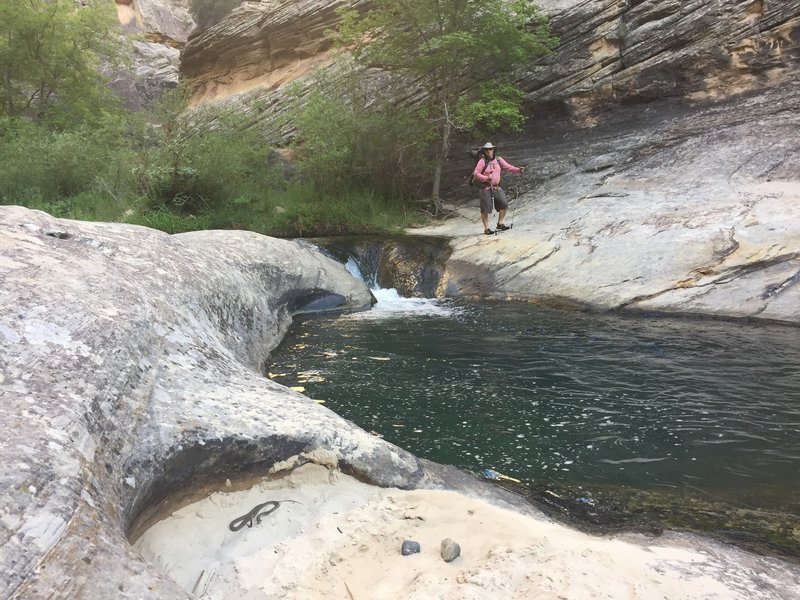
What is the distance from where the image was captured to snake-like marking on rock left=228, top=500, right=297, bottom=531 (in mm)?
2510

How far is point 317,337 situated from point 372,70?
12183mm

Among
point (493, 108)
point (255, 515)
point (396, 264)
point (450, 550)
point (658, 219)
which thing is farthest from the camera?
point (493, 108)

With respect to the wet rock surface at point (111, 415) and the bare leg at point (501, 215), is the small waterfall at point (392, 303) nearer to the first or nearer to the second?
the bare leg at point (501, 215)

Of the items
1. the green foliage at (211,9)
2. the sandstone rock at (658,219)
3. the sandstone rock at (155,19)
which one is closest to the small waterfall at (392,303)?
the sandstone rock at (658,219)

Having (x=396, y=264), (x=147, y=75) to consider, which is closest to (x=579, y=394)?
(x=396, y=264)

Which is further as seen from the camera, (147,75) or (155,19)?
(155,19)

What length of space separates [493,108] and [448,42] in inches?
77.2

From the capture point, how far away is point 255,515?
2.58 m

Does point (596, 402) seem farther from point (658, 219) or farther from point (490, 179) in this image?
point (490, 179)

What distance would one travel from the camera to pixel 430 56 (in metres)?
14.0

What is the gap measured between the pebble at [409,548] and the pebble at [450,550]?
0.12 m

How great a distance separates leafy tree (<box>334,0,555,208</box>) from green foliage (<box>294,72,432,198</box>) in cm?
79

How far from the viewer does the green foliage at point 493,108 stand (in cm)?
1344

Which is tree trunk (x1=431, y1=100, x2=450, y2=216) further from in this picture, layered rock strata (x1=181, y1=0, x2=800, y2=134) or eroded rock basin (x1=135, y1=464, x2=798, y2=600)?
eroded rock basin (x1=135, y1=464, x2=798, y2=600)
